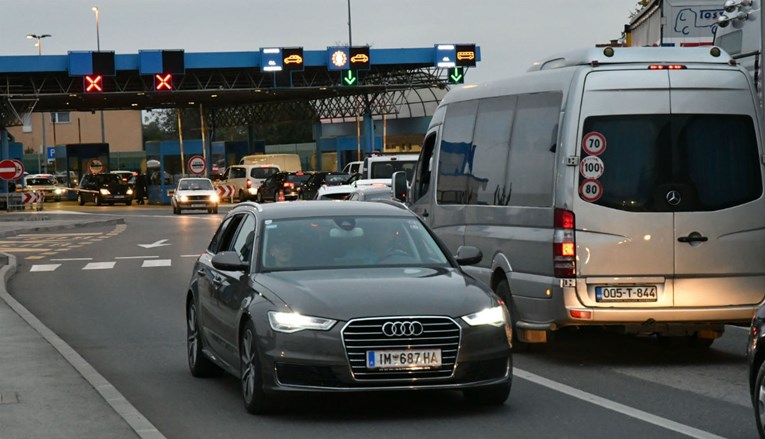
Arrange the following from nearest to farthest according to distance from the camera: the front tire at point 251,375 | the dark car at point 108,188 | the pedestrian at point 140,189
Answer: the front tire at point 251,375 → the dark car at point 108,188 → the pedestrian at point 140,189

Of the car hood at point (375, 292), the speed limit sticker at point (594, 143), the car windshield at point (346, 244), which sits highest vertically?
the speed limit sticker at point (594, 143)

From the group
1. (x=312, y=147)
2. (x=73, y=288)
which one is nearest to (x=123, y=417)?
(x=73, y=288)

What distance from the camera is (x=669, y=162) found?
1285 cm

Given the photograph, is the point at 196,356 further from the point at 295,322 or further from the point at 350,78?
the point at 350,78

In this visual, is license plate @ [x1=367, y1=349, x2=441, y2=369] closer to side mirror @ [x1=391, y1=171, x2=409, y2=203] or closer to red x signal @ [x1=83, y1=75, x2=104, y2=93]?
side mirror @ [x1=391, y1=171, x2=409, y2=203]

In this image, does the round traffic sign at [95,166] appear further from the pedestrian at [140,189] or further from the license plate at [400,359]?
the license plate at [400,359]

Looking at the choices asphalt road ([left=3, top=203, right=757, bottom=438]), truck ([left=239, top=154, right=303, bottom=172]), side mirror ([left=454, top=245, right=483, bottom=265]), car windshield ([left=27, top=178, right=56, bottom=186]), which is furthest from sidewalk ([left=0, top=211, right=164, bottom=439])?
car windshield ([left=27, top=178, right=56, bottom=186])

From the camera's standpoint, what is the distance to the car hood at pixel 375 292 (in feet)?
32.1

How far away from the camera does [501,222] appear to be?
45.6ft

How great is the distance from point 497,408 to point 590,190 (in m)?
2.94

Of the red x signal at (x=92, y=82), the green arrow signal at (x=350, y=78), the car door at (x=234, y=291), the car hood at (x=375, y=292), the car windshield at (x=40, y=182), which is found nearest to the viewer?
the car hood at (x=375, y=292)

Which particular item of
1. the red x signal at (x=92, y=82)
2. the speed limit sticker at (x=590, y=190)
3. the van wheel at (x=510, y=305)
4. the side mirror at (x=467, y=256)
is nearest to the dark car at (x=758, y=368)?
the side mirror at (x=467, y=256)

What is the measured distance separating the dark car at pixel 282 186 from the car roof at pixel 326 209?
5082 cm

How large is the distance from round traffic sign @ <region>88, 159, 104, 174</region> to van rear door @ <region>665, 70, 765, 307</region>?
75997 mm
